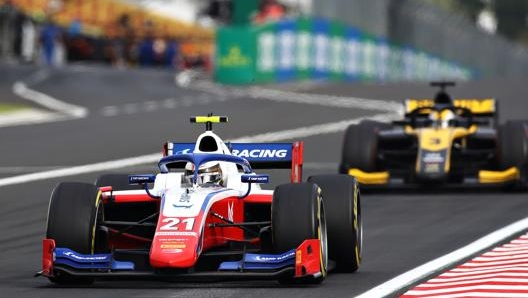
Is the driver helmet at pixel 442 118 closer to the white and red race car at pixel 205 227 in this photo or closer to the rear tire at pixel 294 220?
the white and red race car at pixel 205 227

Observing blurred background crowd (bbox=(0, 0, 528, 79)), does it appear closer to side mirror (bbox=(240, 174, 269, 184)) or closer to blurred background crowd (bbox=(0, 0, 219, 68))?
blurred background crowd (bbox=(0, 0, 219, 68))

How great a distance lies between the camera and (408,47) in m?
65.1

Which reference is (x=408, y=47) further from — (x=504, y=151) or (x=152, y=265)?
(x=152, y=265)

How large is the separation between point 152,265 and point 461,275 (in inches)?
104

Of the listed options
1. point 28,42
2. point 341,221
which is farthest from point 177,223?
point 28,42

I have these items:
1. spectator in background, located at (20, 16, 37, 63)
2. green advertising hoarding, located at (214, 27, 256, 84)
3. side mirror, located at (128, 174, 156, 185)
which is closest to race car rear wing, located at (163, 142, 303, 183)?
side mirror, located at (128, 174, 156, 185)

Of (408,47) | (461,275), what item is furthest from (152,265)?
(408,47)

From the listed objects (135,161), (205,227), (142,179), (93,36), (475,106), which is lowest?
(135,161)

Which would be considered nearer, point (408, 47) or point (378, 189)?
point (378, 189)

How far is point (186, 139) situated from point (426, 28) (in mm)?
32232

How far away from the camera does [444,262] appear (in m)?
13.9

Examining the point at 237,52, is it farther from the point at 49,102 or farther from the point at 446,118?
the point at 446,118

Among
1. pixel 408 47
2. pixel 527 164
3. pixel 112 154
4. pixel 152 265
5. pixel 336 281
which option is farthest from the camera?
pixel 408 47

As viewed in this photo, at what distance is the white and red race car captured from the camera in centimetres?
1171
